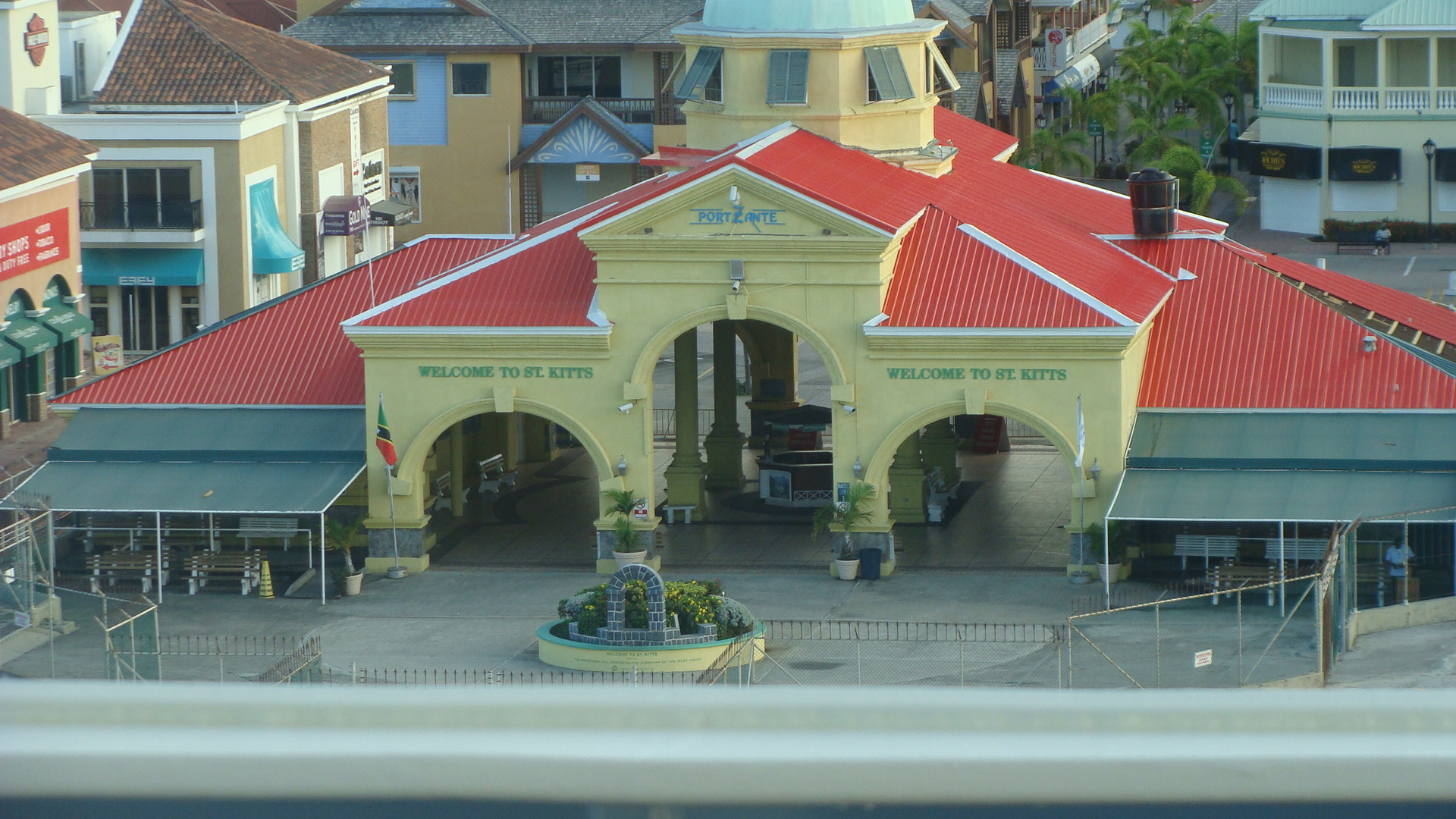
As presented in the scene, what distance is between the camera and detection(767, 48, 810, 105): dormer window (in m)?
52.8

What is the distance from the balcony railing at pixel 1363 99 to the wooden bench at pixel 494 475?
46706 millimetres

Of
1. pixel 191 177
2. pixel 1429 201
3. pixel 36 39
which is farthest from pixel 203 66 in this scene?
pixel 1429 201

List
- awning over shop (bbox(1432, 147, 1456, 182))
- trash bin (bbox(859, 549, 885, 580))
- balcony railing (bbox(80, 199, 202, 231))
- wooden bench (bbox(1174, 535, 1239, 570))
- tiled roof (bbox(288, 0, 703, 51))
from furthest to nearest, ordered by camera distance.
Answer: tiled roof (bbox(288, 0, 703, 51))
awning over shop (bbox(1432, 147, 1456, 182))
balcony railing (bbox(80, 199, 202, 231))
trash bin (bbox(859, 549, 885, 580))
wooden bench (bbox(1174, 535, 1239, 570))

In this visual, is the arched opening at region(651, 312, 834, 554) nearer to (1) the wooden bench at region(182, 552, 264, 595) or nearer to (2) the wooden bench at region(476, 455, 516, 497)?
(2) the wooden bench at region(476, 455, 516, 497)

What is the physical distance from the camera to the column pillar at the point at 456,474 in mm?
50406

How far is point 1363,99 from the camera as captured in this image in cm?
8725

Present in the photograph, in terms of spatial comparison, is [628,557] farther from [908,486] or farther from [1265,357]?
[1265,357]

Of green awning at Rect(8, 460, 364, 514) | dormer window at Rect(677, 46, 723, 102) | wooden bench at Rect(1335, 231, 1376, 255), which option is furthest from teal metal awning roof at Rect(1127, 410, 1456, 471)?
wooden bench at Rect(1335, 231, 1376, 255)

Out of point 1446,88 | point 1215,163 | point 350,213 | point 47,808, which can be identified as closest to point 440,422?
point 350,213

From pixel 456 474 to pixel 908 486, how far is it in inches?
419

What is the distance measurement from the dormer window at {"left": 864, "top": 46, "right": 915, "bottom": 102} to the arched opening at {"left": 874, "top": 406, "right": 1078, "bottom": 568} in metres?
8.11

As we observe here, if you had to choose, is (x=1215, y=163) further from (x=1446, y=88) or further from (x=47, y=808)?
(x=47, y=808)

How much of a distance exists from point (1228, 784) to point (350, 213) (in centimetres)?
7485

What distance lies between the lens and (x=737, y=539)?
49.2m
